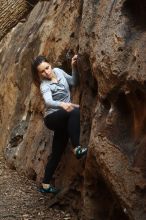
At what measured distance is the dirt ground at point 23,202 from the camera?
22.2ft

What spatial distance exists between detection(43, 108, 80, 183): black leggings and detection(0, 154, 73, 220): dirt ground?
391mm

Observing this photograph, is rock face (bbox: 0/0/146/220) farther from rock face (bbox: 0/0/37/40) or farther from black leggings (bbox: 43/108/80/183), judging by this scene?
rock face (bbox: 0/0/37/40)

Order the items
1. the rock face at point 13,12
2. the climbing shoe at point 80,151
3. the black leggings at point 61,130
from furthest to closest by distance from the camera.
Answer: the rock face at point 13,12 → the black leggings at point 61,130 → the climbing shoe at point 80,151

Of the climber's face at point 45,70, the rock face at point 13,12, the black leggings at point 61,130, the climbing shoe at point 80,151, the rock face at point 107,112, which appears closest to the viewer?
the rock face at point 107,112

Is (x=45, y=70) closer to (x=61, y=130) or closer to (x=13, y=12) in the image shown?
(x=61, y=130)

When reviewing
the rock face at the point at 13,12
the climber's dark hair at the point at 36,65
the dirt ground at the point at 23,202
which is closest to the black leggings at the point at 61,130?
the dirt ground at the point at 23,202

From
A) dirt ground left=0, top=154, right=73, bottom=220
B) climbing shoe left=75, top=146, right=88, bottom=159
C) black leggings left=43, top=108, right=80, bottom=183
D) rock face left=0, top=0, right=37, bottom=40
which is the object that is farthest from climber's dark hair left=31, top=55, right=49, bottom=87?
rock face left=0, top=0, right=37, bottom=40

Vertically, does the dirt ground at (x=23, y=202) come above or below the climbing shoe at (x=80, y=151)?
below

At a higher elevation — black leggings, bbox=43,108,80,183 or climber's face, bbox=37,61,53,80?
climber's face, bbox=37,61,53,80

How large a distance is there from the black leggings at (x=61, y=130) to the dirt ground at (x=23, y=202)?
0.39 metres

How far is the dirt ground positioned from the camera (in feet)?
22.2

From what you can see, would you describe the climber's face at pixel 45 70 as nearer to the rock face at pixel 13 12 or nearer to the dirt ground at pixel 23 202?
the dirt ground at pixel 23 202

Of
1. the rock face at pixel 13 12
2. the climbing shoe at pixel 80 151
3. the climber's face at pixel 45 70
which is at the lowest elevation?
the climbing shoe at pixel 80 151

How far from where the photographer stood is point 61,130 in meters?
6.78
